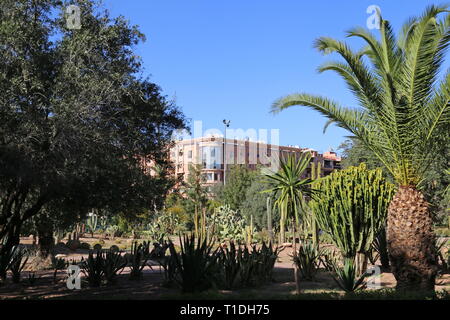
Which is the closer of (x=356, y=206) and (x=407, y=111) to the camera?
(x=407, y=111)

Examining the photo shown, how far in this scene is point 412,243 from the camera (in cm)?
1113

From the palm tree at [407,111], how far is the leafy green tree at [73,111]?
5044 millimetres

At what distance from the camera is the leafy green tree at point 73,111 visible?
970cm

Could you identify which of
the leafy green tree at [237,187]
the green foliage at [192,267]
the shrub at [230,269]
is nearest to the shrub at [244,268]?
the shrub at [230,269]

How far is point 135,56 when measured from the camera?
1284 cm

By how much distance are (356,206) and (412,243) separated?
134 inches

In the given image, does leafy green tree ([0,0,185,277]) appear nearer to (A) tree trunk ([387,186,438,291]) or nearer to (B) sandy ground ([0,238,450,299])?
(B) sandy ground ([0,238,450,299])

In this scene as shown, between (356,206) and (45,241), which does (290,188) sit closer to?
(356,206)

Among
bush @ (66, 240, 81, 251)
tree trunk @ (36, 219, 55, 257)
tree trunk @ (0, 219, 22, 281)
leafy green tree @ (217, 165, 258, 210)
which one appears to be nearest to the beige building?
leafy green tree @ (217, 165, 258, 210)

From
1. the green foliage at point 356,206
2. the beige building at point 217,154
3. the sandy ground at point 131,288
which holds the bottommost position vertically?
the sandy ground at point 131,288

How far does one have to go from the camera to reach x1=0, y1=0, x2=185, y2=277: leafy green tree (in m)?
9.70

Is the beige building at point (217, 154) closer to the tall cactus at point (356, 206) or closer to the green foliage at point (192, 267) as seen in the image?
the tall cactus at point (356, 206)

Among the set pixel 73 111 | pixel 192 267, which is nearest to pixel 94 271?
pixel 192 267

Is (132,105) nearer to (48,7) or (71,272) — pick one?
(48,7)
